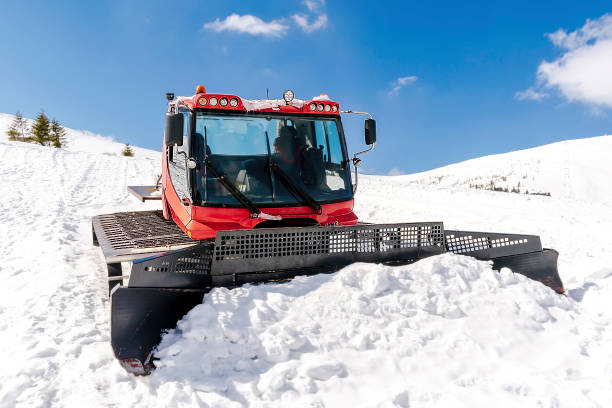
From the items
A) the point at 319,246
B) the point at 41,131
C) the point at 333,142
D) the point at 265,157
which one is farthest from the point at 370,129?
the point at 41,131

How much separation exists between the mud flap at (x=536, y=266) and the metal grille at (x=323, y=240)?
759mm

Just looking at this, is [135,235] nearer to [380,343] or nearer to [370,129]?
[370,129]

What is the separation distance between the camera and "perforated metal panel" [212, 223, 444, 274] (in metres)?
3.70

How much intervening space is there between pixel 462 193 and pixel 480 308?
11996 millimetres

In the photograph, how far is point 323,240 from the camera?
3984 millimetres

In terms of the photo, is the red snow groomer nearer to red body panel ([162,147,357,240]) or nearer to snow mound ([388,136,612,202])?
red body panel ([162,147,357,240])

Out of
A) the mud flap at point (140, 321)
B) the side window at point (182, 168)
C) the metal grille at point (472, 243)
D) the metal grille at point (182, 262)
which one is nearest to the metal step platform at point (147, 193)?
the side window at point (182, 168)

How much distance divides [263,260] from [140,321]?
110cm

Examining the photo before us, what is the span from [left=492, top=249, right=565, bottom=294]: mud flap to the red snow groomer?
0.01 m

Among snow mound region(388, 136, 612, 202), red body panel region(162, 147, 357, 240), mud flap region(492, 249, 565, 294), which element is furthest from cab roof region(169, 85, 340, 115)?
snow mound region(388, 136, 612, 202)

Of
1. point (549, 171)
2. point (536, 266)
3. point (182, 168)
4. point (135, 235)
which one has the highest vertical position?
point (549, 171)

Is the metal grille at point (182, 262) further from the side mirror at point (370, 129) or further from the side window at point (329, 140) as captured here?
the side mirror at point (370, 129)

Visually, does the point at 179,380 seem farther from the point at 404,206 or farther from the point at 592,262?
the point at 404,206

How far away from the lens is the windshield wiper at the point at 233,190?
178 inches
